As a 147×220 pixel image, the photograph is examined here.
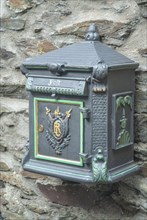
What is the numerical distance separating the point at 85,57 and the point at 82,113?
222 millimetres

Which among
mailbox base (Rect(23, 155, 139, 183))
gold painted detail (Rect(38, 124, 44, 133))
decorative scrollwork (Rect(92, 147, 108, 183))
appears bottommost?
mailbox base (Rect(23, 155, 139, 183))

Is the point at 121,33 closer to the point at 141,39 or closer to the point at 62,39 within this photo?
the point at 141,39

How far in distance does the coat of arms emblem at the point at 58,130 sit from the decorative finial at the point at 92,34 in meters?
0.34

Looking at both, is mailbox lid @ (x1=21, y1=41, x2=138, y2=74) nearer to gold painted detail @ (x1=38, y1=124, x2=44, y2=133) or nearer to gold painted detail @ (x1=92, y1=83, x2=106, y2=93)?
gold painted detail @ (x1=92, y1=83, x2=106, y2=93)

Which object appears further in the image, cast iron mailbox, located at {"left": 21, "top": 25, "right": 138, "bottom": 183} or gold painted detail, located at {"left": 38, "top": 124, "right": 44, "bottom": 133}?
gold painted detail, located at {"left": 38, "top": 124, "right": 44, "bottom": 133}

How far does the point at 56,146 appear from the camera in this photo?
75.3 inches

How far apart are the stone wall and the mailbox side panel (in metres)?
0.08

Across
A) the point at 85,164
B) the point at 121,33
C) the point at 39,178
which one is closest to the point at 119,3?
the point at 121,33

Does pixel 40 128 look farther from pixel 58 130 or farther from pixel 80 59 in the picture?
pixel 80 59

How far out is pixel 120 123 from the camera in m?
1.87

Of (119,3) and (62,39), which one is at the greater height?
(119,3)

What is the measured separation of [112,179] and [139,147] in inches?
10.2

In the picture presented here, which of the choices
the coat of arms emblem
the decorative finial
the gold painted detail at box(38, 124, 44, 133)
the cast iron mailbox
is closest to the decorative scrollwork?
the cast iron mailbox

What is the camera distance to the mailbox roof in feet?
5.94
